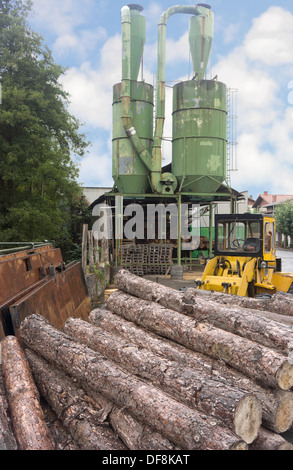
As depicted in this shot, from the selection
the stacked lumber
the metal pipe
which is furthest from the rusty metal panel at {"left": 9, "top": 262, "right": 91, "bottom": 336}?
the metal pipe

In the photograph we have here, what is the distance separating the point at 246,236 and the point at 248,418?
617cm

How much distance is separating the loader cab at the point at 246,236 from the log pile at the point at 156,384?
143 inches

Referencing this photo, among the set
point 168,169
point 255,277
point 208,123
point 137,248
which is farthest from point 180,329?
point 168,169

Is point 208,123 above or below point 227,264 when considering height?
above

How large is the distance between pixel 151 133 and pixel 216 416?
18.9 meters

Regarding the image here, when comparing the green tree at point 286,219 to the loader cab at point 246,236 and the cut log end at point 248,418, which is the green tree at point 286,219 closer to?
the loader cab at point 246,236

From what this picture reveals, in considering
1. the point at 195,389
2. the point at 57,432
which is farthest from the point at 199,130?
the point at 57,432

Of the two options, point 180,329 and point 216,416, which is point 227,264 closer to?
point 180,329

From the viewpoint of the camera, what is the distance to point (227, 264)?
31.4 feet

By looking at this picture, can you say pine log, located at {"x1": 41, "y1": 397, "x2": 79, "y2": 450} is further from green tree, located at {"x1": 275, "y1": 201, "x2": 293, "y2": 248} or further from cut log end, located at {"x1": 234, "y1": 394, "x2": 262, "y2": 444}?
green tree, located at {"x1": 275, "y1": 201, "x2": 293, "y2": 248}

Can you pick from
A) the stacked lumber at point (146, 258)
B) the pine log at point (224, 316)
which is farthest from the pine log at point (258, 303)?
the stacked lumber at point (146, 258)

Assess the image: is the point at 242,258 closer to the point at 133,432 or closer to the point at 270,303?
the point at 270,303

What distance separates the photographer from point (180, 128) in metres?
20.5

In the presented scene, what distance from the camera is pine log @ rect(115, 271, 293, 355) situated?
5.16m
